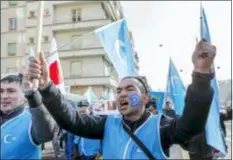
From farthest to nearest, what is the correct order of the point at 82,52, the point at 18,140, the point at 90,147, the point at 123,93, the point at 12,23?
the point at 12,23, the point at 82,52, the point at 90,147, the point at 18,140, the point at 123,93

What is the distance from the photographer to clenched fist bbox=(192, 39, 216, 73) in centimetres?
234

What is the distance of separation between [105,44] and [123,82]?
540 cm

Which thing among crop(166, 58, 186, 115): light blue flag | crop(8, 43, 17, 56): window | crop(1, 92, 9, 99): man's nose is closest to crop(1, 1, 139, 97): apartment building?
crop(8, 43, 17, 56): window

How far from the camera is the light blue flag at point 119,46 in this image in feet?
26.4

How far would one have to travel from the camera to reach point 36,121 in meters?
2.81

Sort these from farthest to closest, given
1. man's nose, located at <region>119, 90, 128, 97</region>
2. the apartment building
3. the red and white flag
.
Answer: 1. the apartment building
2. the red and white flag
3. man's nose, located at <region>119, 90, 128, 97</region>

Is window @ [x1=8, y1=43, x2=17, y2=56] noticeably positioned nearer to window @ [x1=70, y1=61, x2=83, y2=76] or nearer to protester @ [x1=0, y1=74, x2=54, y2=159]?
window @ [x1=70, y1=61, x2=83, y2=76]

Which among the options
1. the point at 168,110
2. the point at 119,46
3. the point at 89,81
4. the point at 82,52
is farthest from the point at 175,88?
the point at 82,52

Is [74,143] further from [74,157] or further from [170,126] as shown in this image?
[170,126]

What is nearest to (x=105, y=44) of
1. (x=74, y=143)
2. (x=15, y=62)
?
(x=74, y=143)

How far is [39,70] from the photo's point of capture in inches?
107

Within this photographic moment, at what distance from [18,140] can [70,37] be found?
3641 cm

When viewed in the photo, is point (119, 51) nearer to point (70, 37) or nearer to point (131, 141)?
point (131, 141)

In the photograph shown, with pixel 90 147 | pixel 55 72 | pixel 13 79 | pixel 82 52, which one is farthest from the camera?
pixel 82 52
